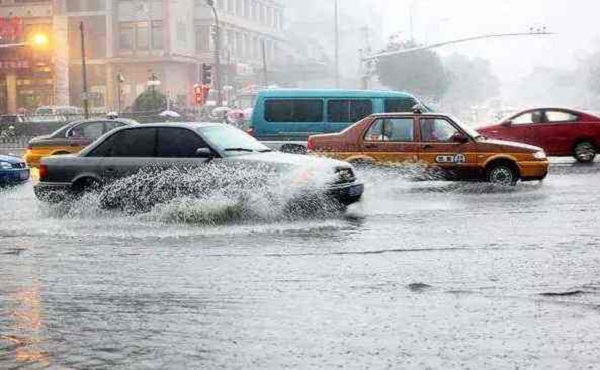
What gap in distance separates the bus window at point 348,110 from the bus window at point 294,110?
257 millimetres

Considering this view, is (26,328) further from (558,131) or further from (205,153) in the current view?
(558,131)

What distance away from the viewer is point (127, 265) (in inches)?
304

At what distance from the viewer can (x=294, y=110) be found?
18219 millimetres

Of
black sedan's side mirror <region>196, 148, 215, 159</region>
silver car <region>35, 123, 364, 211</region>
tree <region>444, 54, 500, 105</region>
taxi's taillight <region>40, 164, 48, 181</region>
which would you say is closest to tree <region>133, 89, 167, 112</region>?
taxi's taillight <region>40, 164, 48, 181</region>

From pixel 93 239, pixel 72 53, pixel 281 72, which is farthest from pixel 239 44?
pixel 93 239

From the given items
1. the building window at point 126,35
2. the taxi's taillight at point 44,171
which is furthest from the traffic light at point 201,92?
the building window at point 126,35

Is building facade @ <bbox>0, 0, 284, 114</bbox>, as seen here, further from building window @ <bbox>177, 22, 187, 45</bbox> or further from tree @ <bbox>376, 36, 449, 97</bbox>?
tree @ <bbox>376, 36, 449, 97</bbox>

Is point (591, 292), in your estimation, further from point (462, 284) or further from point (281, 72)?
point (281, 72)

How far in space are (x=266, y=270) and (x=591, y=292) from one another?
9.33ft

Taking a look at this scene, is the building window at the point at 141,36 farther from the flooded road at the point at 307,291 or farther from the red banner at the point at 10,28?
the flooded road at the point at 307,291

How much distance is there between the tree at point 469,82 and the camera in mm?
112125

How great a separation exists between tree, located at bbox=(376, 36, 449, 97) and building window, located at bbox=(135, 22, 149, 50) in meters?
22.9

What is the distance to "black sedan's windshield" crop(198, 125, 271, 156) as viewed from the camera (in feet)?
36.6

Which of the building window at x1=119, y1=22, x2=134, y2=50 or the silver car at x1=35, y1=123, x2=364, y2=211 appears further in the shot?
the building window at x1=119, y1=22, x2=134, y2=50
